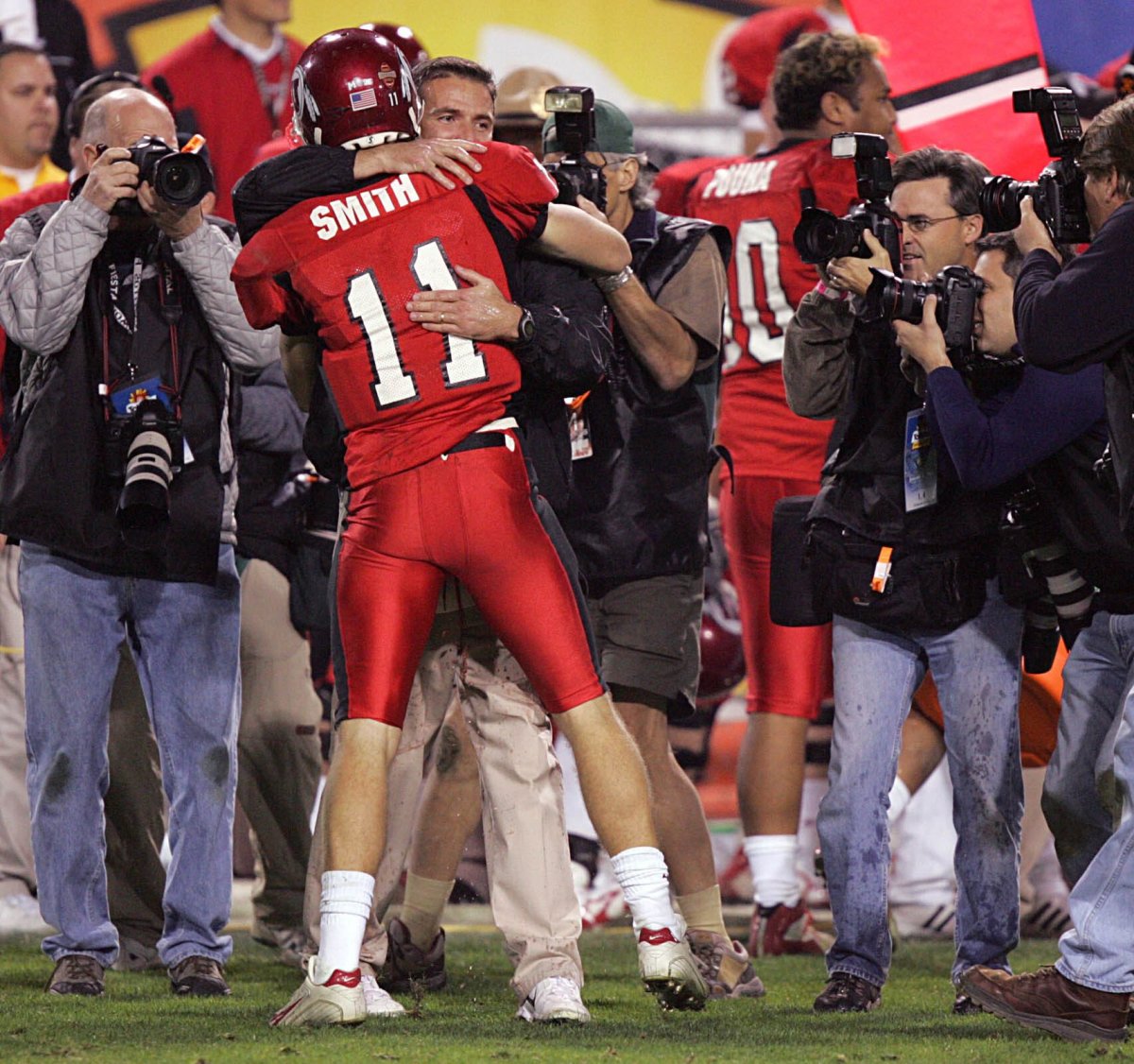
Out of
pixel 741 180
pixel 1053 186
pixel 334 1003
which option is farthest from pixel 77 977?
pixel 741 180

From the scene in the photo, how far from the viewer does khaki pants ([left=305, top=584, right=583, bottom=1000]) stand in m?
4.27

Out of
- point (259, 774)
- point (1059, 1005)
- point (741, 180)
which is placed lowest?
point (259, 774)

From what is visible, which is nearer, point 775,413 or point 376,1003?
point 376,1003

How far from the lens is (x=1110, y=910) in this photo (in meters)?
3.90

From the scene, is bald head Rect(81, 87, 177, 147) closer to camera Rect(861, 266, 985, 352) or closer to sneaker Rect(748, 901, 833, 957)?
camera Rect(861, 266, 985, 352)

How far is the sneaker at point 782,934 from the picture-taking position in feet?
19.1

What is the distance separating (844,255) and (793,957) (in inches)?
91.7

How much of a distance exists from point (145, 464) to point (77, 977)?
121cm

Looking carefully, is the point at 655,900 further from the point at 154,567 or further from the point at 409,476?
the point at 154,567

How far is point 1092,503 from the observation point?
4301 millimetres

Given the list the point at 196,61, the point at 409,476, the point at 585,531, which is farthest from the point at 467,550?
the point at 196,61

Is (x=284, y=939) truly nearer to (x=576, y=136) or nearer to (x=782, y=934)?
(x=782, y=934)

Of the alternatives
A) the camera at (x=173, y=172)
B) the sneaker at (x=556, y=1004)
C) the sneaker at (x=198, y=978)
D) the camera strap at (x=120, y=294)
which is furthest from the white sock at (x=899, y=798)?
the camera at (x=173, y=172)

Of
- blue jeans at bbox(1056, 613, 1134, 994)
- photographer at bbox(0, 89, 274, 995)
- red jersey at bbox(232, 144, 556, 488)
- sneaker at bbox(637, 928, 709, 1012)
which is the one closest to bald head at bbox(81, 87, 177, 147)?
photographer at bbox(0, 89, 274, 995)
